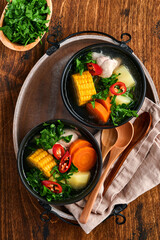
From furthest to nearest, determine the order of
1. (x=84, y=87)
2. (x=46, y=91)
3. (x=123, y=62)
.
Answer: (x=46, y=91) < (x=123, y=62) < (x=84, y=87)

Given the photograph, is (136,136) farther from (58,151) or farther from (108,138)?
(58,151)

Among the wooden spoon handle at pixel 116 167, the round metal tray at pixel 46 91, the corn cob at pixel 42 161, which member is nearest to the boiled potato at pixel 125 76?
the round metal tray at pixel 46 91

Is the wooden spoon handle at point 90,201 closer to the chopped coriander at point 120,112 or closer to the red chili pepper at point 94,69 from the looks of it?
the chopped coriander at point 120,112

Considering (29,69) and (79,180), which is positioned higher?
(29,69)

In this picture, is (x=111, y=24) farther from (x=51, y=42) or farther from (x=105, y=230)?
(x=105, y=230)

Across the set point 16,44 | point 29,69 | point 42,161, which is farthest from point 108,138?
point 16,44
